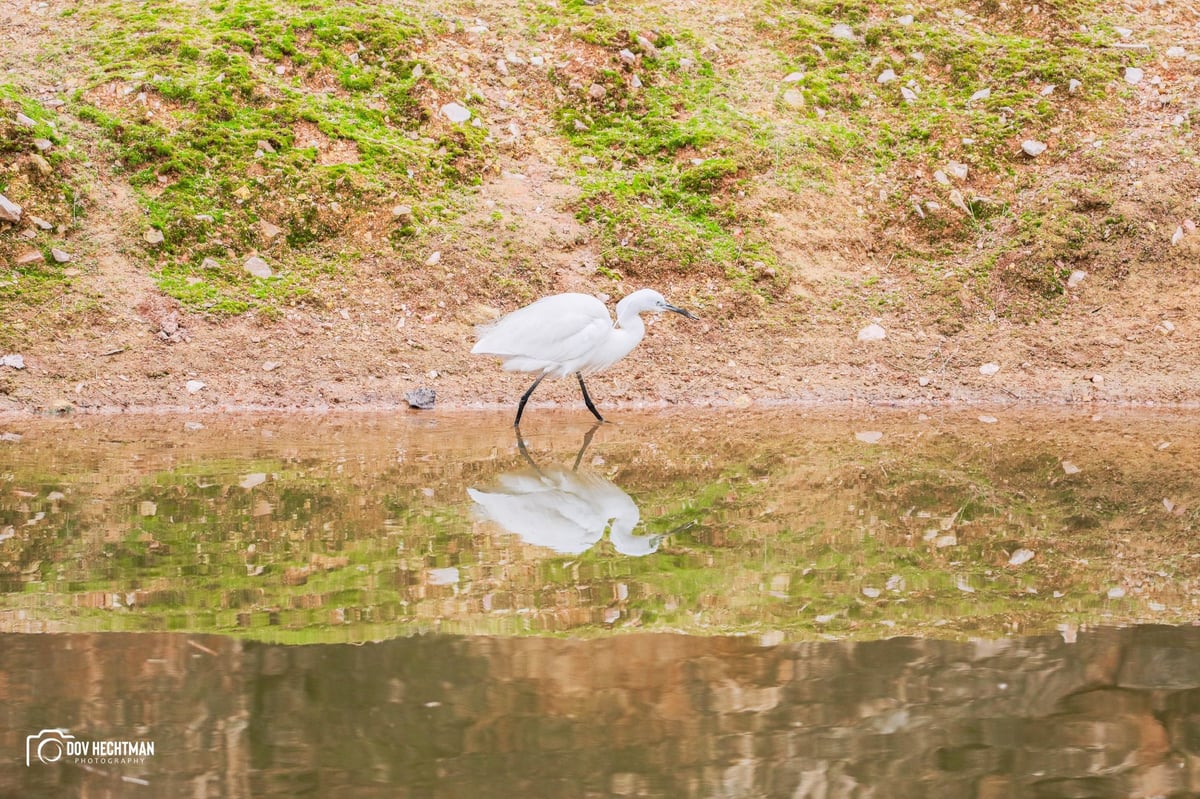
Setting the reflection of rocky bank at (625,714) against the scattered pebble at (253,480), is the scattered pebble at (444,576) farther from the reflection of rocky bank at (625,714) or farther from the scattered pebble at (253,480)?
the scattered pebble at (253,480)

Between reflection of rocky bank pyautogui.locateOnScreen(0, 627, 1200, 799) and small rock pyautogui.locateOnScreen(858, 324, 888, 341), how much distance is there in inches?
264

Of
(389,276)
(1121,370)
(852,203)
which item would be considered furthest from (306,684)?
(852,203)

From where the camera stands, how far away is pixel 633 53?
1297cm

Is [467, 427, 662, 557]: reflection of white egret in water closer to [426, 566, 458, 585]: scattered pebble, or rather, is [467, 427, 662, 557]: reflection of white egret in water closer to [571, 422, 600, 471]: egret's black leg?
[571, 422, 600, 471]: egret's black leg

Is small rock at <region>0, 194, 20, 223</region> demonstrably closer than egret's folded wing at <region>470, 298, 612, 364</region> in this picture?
No

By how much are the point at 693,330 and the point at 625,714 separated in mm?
7469

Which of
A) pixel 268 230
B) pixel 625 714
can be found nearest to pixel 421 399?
pixel 268 230

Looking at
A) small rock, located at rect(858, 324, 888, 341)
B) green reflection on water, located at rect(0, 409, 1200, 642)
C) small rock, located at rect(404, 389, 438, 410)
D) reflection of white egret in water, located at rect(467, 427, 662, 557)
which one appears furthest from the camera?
small rock, located at rect(858, 324, 888, 341)

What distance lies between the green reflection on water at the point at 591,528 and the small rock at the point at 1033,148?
4481 millimetres

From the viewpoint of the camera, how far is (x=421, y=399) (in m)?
9.47

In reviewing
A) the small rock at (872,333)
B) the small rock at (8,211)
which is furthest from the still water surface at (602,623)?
the small rock at (8,211)

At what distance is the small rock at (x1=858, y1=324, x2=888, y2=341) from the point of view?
34.9 feet

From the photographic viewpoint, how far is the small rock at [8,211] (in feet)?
33.1

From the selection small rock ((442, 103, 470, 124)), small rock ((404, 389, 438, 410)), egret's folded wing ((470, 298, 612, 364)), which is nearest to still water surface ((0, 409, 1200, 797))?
egret's folded wing ((470, 298, 612, 364))
